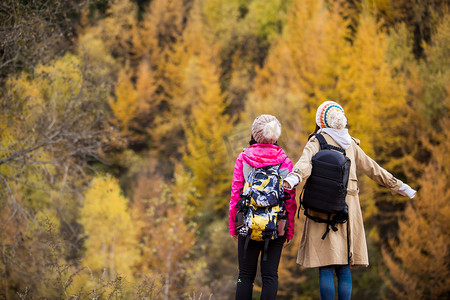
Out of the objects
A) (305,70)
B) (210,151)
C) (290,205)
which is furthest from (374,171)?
(210,151)

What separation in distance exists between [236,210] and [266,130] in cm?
62

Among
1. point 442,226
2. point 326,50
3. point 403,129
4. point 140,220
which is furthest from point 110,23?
point 442,226

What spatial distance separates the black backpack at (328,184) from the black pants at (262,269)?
0.36 m

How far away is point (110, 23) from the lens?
33156 millimetres

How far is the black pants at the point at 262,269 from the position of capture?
10.1 feet

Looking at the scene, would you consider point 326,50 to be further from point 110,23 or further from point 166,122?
point 110,23

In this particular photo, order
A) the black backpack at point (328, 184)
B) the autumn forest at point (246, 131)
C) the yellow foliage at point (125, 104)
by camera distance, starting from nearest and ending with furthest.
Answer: the black backpack at point (328, 184)
the autumn forest at point (246, 131)
the yellow foliage at point (125, 104)

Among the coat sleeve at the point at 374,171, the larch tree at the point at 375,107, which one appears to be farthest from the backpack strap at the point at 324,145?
the larch tree at the point at 375,107

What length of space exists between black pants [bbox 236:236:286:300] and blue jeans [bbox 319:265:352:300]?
34cm

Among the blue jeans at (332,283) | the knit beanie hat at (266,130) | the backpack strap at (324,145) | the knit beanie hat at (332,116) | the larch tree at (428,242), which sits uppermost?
the knit beanie hat at (332,116)

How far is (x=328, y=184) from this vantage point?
3041mm

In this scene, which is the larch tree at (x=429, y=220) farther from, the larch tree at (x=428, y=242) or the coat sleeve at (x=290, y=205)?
the coat sleeve at (x=290, y=205)

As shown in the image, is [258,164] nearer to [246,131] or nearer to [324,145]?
[324,145]

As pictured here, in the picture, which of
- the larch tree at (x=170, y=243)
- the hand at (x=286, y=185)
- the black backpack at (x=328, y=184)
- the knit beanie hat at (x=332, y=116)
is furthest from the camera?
the larch tree at (x=170, y=243)
